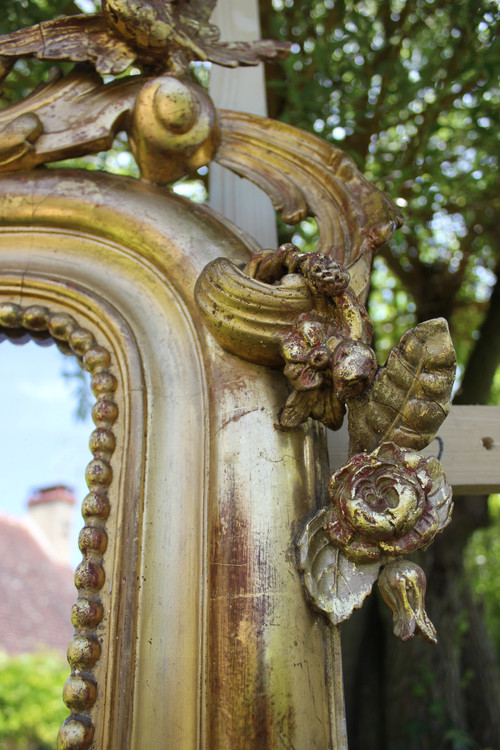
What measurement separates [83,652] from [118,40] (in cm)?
91

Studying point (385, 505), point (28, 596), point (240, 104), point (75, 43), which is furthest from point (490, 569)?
point (75, 43)

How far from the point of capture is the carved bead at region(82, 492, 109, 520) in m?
0.79

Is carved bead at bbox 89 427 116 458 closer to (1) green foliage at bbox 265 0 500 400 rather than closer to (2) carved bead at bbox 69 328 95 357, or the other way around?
(2) carved bead at bbox 69 328 95 357

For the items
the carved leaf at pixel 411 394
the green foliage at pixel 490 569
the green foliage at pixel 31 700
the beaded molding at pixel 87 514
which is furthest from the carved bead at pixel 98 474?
the green foliage at pixel 490 569

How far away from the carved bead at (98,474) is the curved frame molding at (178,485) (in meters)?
0.01

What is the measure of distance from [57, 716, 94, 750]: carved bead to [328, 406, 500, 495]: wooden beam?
1.81ft

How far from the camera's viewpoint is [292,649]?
682 millimetres

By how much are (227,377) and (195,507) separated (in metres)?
0.17

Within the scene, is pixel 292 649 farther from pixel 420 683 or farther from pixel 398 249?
pixel 398 249

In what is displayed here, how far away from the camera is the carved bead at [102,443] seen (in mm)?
839

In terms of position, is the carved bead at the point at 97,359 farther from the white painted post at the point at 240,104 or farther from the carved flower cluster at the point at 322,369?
the white painted post at the point at 240,104

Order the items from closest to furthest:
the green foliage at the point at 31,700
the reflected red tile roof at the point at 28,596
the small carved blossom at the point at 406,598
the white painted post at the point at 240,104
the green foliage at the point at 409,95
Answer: the small carved blossom at the point at 406,598 → the white painted post at the point at 240,104 → the reflected red tile roof at the point at 28,596 → the green foliage at the point at 409,95 → the green foliage at the point at 31,700

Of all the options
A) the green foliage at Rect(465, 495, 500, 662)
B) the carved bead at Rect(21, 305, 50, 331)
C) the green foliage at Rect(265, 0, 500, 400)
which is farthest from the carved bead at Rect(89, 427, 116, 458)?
the green foliage at Rect(465, 495, 500, 662)

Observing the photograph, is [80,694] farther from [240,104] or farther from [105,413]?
[240,104]
